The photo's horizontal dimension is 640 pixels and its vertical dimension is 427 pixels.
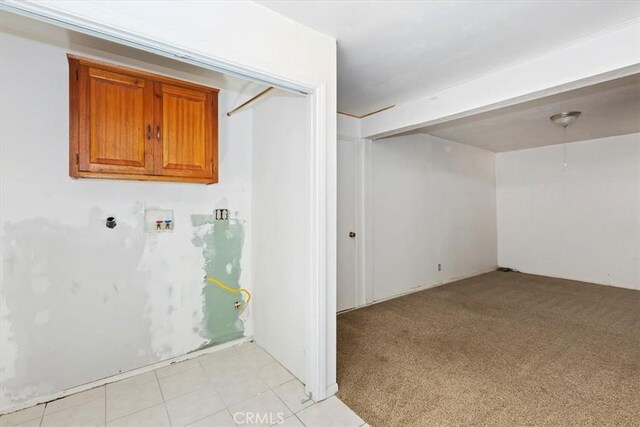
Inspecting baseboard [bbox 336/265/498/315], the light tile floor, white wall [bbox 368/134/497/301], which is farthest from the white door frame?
white wall [bbox 368/134/497/301]

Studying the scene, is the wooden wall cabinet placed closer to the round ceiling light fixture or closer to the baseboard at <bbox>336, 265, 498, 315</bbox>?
the baseboard at <bbox>336, 265, 498, 315</bbox>

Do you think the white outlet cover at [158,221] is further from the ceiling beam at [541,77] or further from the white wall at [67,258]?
the ceiling beam at [541,77]

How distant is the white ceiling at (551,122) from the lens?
287cm

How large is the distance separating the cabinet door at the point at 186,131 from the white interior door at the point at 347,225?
171 centimetres

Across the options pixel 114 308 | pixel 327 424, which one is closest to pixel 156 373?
pixel 114 308

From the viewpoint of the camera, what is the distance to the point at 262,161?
2689mm

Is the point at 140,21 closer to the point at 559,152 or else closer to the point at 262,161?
the point at 262,161

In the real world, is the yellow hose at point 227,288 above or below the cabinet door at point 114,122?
below

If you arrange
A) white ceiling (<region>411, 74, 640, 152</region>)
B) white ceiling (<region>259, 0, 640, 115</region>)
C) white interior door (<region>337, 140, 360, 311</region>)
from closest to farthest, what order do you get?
white ceiling (<region>259, 0, 640, 115</region>) < white ceiling (<region>411, 74, 640, 152</region>) < white interior door (<region>337, 140, 360, 311</region>)

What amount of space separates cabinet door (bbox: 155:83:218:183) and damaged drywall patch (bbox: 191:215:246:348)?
1.59 ft

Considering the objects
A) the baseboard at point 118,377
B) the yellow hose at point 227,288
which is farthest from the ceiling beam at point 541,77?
the baseboard at point 118,377

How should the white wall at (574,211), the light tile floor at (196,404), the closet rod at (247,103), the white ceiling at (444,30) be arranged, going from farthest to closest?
the white wall at (574,211) < the closet rod at (247,103) < the light tile floor at (196,404) < the white ceiling at (444,30)

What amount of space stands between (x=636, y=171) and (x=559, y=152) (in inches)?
41.1

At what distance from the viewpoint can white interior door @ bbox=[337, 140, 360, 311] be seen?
12.1ft
